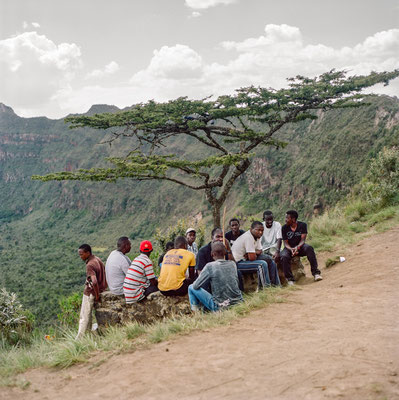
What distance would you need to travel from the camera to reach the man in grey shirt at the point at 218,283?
4907 mm

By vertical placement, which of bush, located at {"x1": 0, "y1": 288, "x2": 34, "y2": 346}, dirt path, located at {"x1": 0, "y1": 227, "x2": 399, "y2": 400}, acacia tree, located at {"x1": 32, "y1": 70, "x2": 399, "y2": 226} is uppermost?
acacia tree, located at {"x1": 32, "y1": 70, "x2": 399, "y2": 226}

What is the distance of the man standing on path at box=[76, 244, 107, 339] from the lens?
5680mm

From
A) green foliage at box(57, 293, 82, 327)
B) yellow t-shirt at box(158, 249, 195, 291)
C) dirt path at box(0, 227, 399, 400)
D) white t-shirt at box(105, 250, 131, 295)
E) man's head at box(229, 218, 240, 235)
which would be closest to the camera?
dirt path at box(0, 227, 399, 400)

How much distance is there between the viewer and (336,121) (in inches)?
1719

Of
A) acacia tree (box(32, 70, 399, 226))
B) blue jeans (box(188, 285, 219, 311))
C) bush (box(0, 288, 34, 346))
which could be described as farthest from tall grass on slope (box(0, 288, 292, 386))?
acacia tree (box(32, 70, 399, 226))

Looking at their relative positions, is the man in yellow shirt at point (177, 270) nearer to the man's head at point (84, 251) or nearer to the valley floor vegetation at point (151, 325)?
the valley floor vegetation at point (151, 325)

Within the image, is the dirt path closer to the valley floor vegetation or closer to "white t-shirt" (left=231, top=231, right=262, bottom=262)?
the valley floor vegetation

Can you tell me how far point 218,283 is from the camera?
4.93m

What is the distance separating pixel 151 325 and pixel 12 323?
437 centimetres

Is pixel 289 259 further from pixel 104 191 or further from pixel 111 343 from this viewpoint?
pixel 104 191

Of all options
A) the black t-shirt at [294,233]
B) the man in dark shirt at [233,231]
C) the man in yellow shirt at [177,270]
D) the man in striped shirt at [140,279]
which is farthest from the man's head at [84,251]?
the black t-shirt at [294,233]

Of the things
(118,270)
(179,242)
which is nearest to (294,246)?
(179,242)

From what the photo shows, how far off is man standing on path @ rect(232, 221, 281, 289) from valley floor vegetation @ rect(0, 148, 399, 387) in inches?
12.5

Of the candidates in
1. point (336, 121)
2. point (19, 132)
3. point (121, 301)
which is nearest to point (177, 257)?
point (121, 301)
